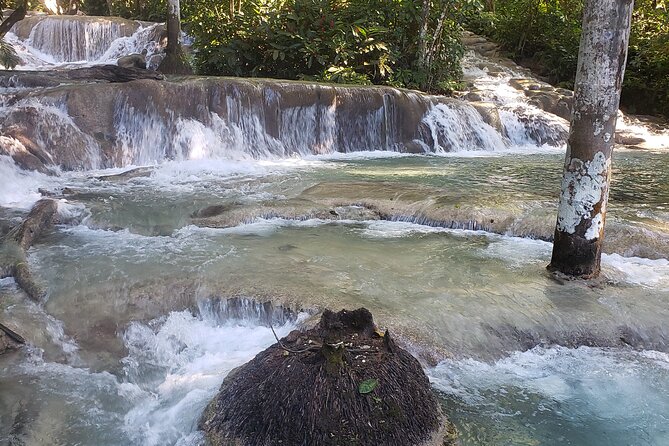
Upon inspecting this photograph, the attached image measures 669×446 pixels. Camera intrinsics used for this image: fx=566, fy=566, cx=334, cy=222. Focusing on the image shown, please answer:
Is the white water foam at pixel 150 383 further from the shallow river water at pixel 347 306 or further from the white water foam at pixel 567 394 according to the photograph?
the white water foam at pixel 567 394

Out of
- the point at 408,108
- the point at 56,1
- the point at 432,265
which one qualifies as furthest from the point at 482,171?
the point at 56,1

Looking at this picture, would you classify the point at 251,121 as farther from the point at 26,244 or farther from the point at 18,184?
the point at 26,244

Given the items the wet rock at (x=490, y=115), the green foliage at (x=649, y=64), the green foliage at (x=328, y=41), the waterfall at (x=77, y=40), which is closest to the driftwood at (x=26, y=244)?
the green foliage at (x=328, y=41)

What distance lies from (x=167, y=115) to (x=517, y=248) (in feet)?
24.9

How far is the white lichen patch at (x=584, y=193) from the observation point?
14.5 feet

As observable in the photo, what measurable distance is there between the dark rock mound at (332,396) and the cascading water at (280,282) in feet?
1.24

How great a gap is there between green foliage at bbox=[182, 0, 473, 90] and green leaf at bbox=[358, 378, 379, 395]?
43.2ft

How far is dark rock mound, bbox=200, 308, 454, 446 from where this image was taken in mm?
2584

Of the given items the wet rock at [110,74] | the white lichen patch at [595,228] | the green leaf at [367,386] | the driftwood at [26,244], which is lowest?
the driftwood at [26,244]

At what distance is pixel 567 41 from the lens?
1994 centimetres

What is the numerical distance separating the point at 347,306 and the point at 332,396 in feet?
5.24

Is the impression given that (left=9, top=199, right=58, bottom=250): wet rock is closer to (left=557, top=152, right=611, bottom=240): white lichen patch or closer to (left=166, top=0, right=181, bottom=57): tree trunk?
(left=557, top=152, right=611, bottom=240): white lichen patch

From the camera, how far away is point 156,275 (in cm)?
493

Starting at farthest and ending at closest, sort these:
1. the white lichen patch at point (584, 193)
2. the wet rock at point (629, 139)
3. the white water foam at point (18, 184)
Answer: the wet rock at point (629, 139) → the white water foam at point (18, 184) → the white lichen patch at point (584, 193)
